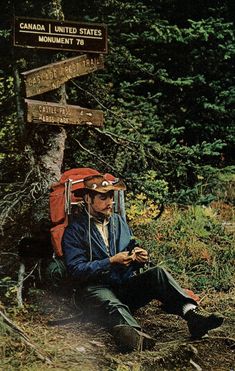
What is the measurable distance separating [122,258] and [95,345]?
754 mm

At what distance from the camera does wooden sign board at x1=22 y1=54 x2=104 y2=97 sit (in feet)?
21.5

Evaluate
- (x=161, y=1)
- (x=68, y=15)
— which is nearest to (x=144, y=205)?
(x=68, y=15)

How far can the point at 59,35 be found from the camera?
655 cm

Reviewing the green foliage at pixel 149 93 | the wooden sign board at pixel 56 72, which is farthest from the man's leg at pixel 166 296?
the wooden sign board at pixel 56 72

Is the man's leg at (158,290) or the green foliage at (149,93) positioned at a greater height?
the green foliage at (149,93)

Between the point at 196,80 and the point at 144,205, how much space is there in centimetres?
285

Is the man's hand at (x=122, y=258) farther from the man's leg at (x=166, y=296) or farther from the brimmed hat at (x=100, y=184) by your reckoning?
the brimmed hat at (x=100, y=184)

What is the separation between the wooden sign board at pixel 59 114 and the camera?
6.56 meters

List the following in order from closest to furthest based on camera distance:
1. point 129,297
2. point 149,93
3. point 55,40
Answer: point 129,297, point 55,40, point 149,93

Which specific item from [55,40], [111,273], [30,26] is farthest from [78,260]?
[30,26]

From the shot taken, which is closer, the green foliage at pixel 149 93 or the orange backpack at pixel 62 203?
the orange backpack at pixel 62 203

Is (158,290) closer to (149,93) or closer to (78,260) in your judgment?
(78,260)

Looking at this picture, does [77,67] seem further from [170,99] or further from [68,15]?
[170,99]

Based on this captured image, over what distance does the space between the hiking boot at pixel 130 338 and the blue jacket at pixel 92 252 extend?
56 cm
